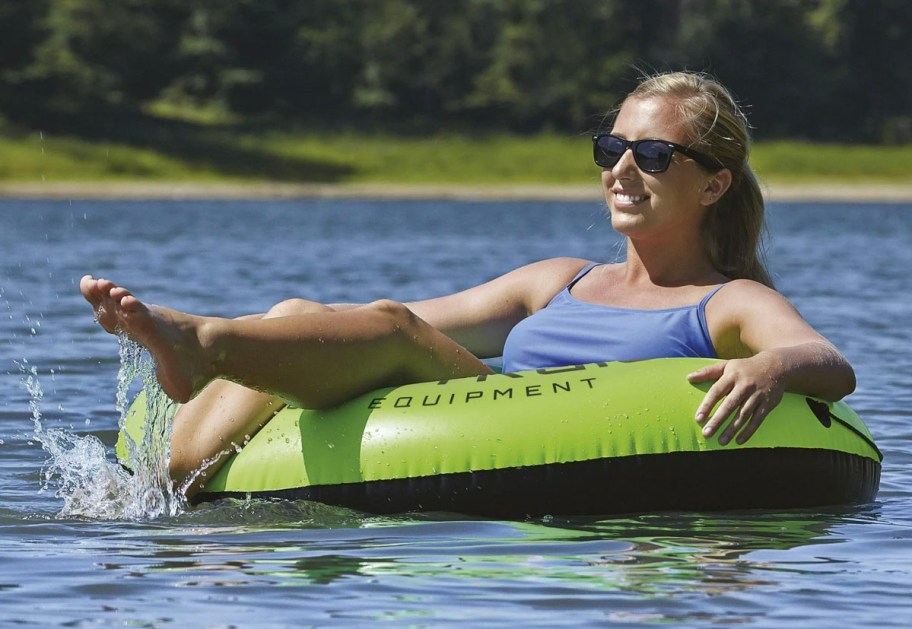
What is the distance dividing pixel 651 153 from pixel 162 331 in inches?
61.0

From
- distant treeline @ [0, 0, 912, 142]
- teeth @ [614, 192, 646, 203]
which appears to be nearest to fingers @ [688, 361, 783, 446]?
teeth @ [614, 192, 646, 203]

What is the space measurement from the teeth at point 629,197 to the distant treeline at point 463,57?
5071 cm

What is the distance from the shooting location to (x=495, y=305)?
217 inches

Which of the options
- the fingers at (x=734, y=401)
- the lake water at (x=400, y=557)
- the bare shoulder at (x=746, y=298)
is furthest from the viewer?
the bare shoulder at (x=746, y=298)

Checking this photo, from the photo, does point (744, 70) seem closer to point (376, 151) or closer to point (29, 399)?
point (376, 151)

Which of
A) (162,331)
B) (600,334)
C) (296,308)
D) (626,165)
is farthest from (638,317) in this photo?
(162,331)

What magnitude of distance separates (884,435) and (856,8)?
204 feet

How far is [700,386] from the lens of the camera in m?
4.91

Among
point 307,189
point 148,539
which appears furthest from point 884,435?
point 307,189

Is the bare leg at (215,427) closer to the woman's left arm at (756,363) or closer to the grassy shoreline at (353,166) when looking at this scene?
the woman's left arm at (756,363)

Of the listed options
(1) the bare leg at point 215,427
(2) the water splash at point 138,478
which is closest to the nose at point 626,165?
(1) the bare leg at point 215,427

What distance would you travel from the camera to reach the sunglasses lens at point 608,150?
17.0ft

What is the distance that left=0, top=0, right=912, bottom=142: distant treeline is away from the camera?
5734cm

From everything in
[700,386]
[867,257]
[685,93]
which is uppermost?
[867,257]
